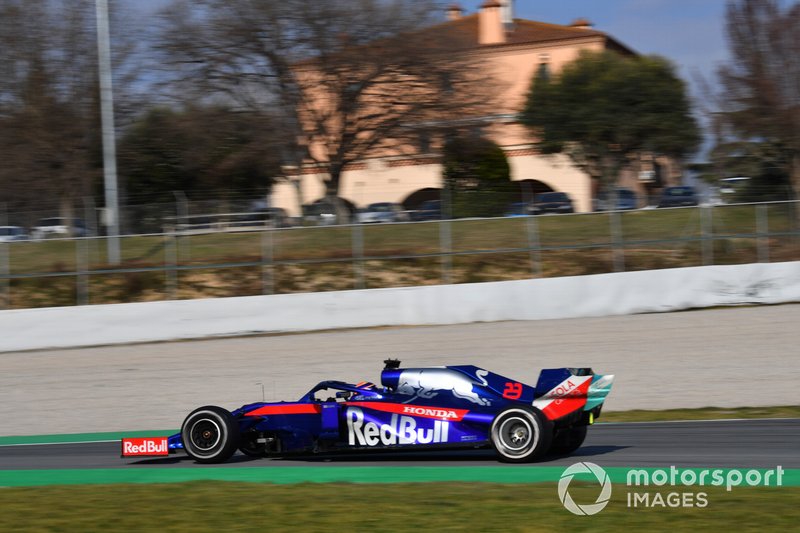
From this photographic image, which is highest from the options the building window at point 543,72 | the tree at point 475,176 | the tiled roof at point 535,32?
the tiled roof at point 535,32

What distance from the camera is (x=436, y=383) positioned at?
31.1 ft

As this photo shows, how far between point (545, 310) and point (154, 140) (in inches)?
619

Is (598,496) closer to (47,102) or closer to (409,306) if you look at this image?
(409,306)

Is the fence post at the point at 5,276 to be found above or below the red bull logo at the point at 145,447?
above

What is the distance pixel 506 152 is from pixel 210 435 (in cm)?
3387

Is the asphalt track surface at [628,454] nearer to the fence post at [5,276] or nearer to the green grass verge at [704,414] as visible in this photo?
the green grass verge at [704,414]

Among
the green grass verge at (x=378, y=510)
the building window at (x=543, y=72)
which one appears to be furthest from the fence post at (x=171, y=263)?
the building window at (x=543, y=72)

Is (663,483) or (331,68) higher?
(331,68)

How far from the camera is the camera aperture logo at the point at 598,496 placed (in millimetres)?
6926

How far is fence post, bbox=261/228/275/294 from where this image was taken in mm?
21344

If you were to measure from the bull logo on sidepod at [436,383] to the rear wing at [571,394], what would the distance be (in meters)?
0.54

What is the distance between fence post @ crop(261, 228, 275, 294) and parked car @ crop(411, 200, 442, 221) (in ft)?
10.8

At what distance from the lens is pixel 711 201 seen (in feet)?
72.8

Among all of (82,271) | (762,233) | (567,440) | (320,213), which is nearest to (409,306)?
(320,213)
